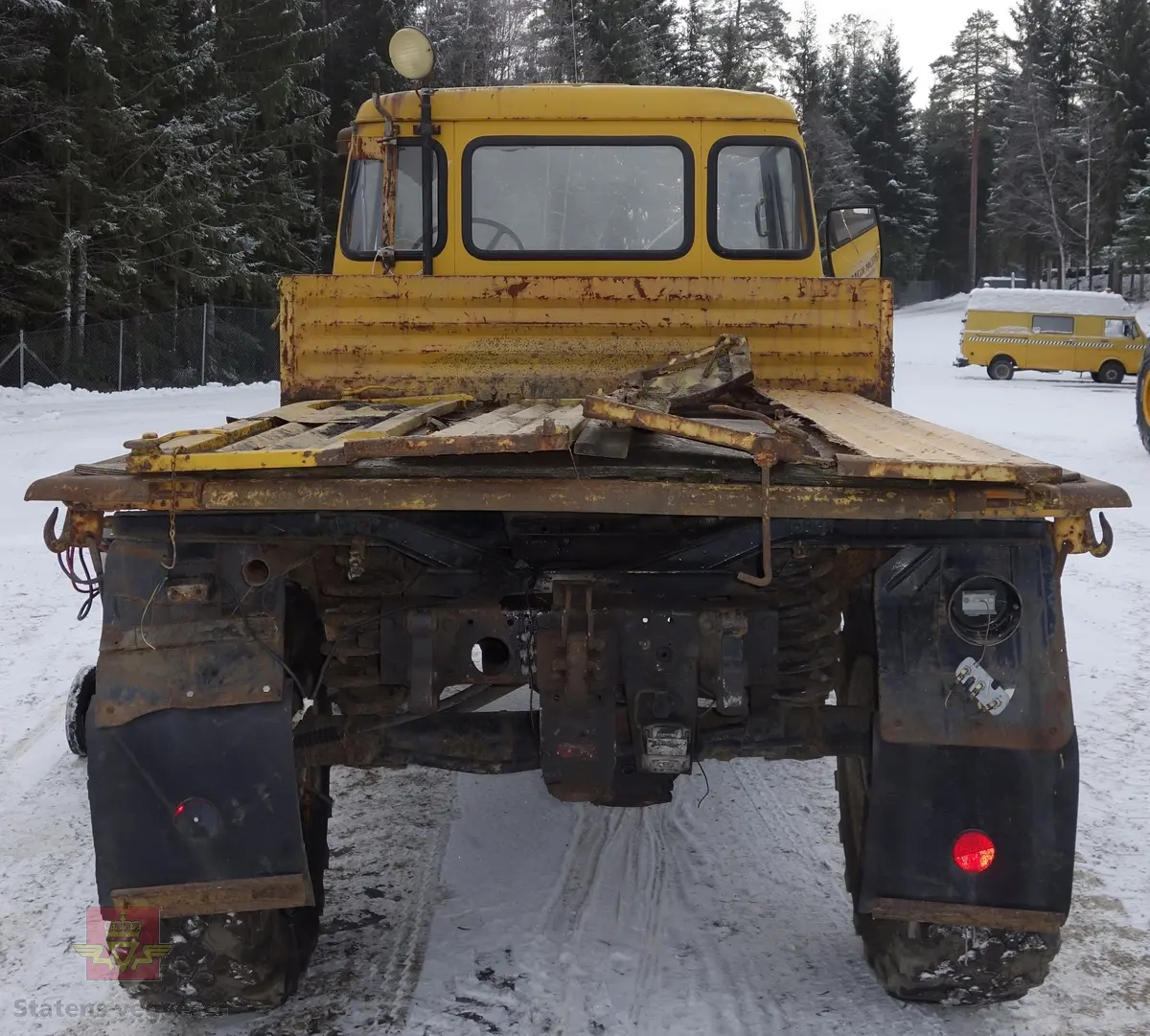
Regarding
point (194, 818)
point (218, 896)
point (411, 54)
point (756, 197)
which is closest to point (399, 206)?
point (411, 54)

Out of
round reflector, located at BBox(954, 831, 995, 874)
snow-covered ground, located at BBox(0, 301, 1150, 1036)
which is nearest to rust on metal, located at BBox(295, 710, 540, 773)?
snow-covered ground, located at BBox(0, 301, 1150, 1036)

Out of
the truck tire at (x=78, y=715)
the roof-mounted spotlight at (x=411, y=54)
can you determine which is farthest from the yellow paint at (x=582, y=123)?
the truck tire at (x=78, y=715)

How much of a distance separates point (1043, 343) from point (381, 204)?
2898cm

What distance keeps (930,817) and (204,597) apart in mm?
1881

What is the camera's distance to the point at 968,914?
2.76m

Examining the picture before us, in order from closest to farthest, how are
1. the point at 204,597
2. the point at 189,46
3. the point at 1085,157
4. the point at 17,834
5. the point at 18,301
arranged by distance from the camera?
the point at 204,597 → the point at 17,834 → the point at 18,301 → the point at 189,46 → the point at 1085,157

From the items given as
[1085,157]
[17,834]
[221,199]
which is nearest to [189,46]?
[221,199]

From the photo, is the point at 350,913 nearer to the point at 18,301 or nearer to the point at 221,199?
the point at 18,301

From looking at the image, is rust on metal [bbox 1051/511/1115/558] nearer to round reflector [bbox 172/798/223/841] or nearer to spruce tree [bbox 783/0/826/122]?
round reflector [bbox 172/798/223/841]

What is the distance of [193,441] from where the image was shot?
107 inches

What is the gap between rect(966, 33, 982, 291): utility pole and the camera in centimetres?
5478

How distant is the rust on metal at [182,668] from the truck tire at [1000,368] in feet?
99.3

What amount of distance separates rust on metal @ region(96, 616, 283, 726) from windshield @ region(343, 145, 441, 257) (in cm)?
281

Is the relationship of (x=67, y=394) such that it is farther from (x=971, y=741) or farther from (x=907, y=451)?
(x=971, y=741)
